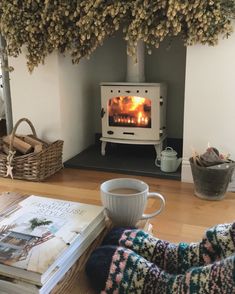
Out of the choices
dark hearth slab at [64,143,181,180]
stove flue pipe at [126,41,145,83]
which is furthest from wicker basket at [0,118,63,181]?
stove flue pipe at [126,41,145,83]

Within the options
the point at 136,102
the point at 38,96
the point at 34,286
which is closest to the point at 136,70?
the point at 136,102

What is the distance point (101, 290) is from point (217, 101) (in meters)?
1.52

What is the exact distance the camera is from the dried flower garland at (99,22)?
5.73 ft

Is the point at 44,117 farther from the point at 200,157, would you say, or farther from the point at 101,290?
the point at 101,290

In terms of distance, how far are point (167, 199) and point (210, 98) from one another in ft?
2.10

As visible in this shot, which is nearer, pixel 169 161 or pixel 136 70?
pixel 169 161

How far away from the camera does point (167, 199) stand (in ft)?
5.99

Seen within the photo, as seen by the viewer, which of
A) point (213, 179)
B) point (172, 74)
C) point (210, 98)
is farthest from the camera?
point (172, 74)

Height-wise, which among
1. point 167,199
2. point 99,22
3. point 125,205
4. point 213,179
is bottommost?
point 167,199

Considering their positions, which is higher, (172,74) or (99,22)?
(99,22)

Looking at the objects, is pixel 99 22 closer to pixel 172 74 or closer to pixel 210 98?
pixel 210 98

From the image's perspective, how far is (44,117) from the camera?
2340mm

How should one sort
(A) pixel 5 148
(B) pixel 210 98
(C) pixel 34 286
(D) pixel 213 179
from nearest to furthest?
1. (C) pixel 34 286
2. (D) pixel 213 179
3. (B) pixel 210 98
4. (A) pixel 5 148

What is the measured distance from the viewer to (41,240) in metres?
0.73
